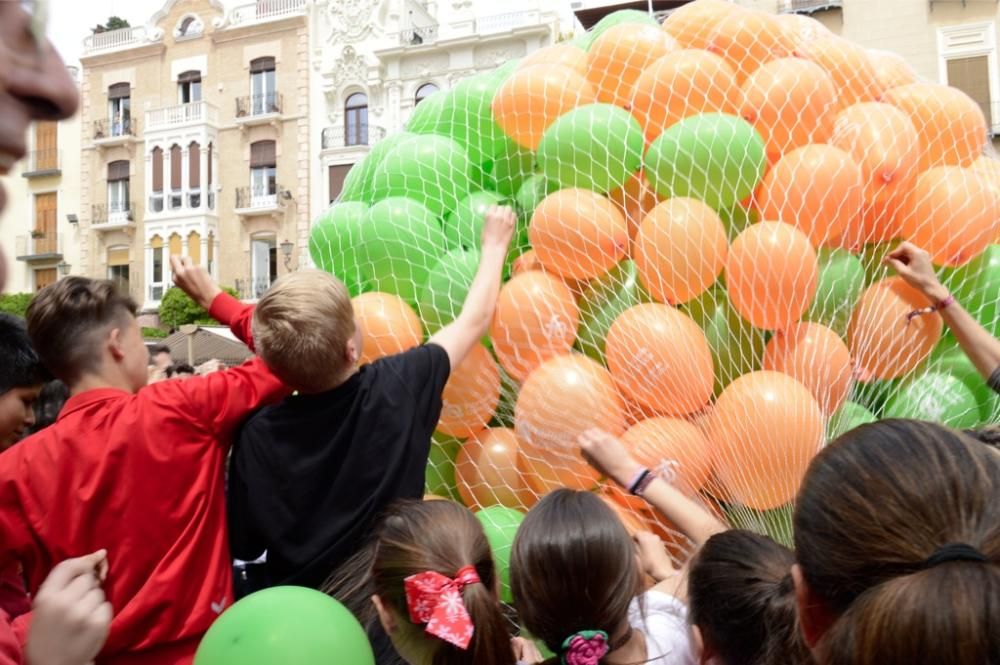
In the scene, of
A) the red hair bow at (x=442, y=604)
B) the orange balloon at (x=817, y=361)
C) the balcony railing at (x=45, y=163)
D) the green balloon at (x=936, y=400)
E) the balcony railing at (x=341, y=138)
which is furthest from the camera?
the balcony railing at (x=45, y=163)

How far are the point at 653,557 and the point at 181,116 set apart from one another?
74.4 feet

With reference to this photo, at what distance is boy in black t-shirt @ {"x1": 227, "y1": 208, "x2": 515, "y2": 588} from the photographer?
1.78 meters

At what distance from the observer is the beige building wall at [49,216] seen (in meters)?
23.2

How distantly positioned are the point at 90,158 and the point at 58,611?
2485 centimetres

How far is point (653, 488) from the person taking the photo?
1.88m

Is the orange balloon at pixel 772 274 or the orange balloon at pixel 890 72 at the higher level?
the orange balloon at pixel 890 72

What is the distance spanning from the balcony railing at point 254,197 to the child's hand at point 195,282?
19.9m

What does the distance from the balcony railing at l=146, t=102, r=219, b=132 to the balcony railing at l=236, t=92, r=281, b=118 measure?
711 millimetres

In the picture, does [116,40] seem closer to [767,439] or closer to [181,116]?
[181,116]

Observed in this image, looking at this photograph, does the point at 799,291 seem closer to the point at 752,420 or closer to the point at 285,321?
the point at 752,420

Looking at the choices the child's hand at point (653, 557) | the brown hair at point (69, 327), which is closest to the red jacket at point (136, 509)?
the brown hair at point (69, 327)

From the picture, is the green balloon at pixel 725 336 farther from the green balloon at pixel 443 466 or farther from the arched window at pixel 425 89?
the arched window at pixel 425 89

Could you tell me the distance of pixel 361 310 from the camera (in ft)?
7.82

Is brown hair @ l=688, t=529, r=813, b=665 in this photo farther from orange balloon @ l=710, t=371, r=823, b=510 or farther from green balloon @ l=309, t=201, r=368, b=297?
green balloon @ l=309, t=201, r=368, b=297
